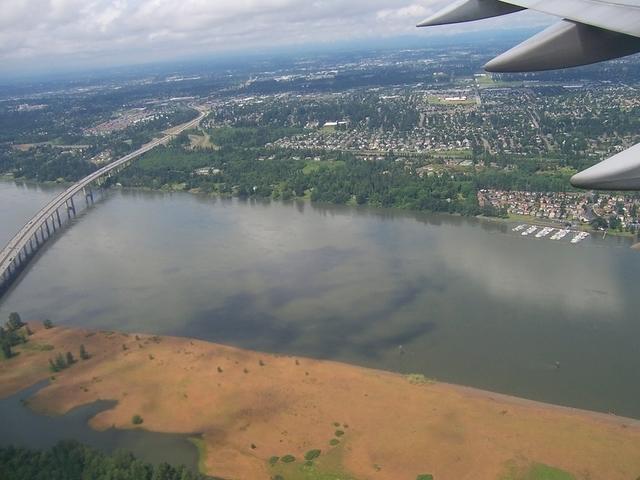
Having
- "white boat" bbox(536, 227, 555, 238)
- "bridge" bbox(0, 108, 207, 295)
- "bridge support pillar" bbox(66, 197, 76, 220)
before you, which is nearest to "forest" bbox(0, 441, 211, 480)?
"bridge" bbox(0, 108, 207, 295)

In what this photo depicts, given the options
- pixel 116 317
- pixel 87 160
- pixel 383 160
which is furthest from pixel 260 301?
pixel 87 160

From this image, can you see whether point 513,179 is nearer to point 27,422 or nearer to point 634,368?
point 634,368

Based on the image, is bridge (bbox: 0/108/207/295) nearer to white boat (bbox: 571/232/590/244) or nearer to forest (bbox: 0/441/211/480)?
forest (bbox: 0/441/211/480)

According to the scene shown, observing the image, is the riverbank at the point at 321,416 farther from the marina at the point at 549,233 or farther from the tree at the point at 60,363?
the marina at the point at 549,233

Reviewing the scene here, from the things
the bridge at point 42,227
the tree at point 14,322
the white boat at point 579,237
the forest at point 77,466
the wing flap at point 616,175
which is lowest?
the white boat at point 579,237

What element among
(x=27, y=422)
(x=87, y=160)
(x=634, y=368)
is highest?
(x=87, y=160)

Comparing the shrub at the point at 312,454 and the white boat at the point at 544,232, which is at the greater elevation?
the white boat at the point at 544,232

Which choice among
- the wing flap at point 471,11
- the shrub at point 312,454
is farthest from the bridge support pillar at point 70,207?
the wing flap at point 471,11
